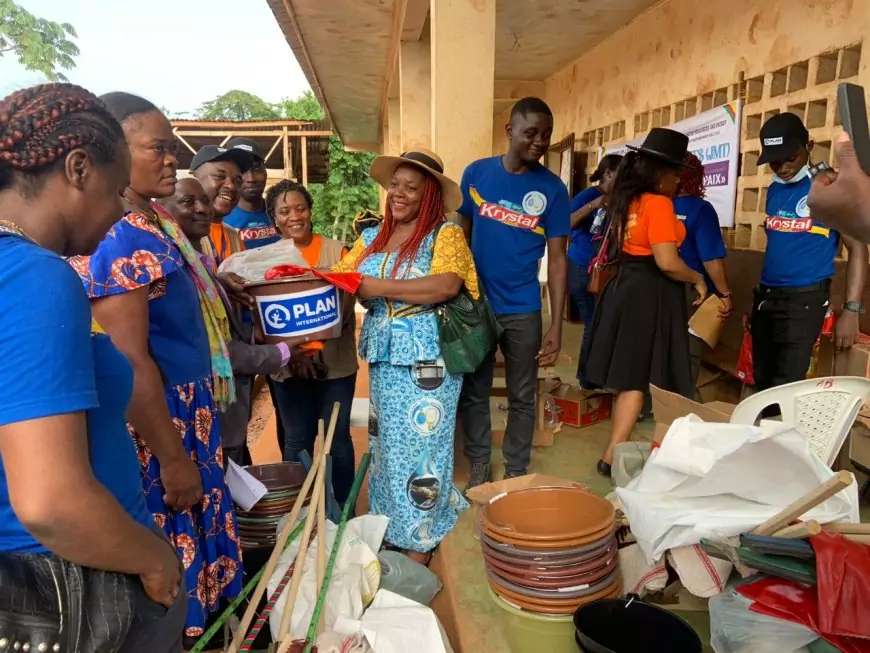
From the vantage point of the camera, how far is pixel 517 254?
3129 millimetres

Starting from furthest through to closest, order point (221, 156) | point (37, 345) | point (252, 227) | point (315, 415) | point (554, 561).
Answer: point (252, 227)
point (221, 156)
point (315, 415)
point (554, 561)
point (37, 345)

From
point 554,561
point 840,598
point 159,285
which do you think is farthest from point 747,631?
point 159,285

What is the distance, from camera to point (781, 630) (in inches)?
63.2

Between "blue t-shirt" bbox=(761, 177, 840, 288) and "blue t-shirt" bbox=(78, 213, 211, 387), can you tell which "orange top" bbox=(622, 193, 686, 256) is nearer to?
"blue t-shirt" bbox=(761, 177, 840, 288)

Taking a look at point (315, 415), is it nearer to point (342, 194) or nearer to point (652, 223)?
point (652, 223)

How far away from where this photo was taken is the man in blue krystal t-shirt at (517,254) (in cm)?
308

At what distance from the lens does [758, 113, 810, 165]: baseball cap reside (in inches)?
134

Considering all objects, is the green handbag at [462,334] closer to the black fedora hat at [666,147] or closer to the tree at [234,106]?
the black fedora hat at [666,147]

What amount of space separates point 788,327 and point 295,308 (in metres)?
2.87

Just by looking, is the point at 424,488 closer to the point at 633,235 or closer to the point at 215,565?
the point at 215,565

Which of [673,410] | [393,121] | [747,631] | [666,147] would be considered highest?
[393,121]

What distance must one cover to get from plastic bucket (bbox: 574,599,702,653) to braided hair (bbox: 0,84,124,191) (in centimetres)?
181

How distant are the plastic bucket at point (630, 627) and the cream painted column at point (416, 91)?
444 cm

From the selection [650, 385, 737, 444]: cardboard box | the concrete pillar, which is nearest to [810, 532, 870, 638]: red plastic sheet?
[650, 385, 737, 444]: cardboard box
